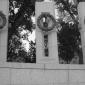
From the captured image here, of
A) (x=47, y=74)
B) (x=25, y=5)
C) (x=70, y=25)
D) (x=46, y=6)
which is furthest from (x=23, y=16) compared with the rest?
(x=47, y=74)

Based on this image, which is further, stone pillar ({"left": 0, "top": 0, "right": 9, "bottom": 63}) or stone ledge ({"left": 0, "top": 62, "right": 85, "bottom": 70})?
stone pillar ({"left": 0, "top": 0, "right": 9, "bottom": 63})

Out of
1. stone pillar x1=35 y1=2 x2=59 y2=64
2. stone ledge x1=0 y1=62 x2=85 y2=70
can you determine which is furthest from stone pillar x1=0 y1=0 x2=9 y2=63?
stone pillar x1=35 y1=2 x2=59 y2=64

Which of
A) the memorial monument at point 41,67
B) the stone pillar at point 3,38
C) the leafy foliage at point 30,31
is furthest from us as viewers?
the leafy foliage at point 30,31

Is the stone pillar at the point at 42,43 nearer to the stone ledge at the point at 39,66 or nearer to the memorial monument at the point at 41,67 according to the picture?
the memorial monument at the point at 41,67

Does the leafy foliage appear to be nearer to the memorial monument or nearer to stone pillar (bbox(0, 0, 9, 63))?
stone pillar (bbox(0, 0, 9, 63))

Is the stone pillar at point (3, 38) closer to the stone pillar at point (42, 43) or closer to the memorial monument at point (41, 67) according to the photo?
the memorial monument at point (41, 67)

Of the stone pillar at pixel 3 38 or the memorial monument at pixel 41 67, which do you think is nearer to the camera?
the memorial monument at pixel 41 67

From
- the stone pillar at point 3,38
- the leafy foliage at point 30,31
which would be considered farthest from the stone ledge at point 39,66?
the leafy foliage at point 30,31

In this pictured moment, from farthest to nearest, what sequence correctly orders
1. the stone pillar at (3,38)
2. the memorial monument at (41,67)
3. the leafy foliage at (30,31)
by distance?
the leafy foliage at (30,31) < the stone pillar at (3,38) < the memorial monument at (41,67)

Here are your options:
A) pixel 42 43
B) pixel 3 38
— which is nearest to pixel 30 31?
pixel 42 43

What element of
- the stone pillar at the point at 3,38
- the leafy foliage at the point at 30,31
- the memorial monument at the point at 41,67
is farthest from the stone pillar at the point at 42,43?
the leafy foliage at the point at 30,31

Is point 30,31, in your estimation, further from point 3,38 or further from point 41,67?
point 41,67

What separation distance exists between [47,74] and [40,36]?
240cm

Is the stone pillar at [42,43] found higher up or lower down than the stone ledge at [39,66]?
higher up
